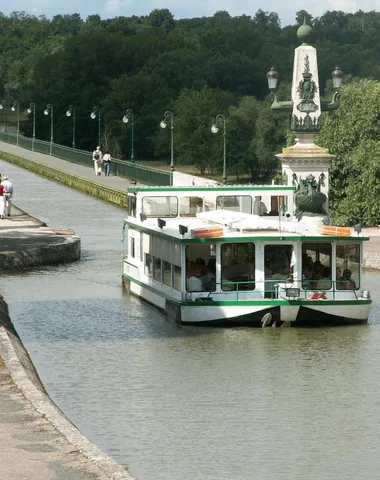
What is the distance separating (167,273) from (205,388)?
6766mm

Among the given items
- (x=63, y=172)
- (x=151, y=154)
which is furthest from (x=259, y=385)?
(x=151, y=154)

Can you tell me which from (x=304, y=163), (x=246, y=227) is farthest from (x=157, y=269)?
(x=304, y=163)

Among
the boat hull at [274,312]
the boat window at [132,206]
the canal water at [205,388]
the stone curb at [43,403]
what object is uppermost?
the boat window at [132,206]

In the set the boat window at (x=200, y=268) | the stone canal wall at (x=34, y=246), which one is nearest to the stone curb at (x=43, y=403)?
the boat window at (x=200, y=268)

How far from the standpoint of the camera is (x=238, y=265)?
27.8 meters

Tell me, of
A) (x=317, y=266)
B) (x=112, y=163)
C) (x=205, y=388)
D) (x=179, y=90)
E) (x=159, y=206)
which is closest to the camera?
(x=205, y=388)

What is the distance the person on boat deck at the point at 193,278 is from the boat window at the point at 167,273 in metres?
1.21

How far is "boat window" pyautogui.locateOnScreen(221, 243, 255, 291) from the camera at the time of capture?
2767cm

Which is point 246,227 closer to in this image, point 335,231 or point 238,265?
point 238,265

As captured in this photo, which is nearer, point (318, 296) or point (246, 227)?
point (318, 296)

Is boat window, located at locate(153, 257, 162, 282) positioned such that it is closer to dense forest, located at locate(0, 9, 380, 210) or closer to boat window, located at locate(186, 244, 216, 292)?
boat window, located at locate(186, 244, 216, 292)

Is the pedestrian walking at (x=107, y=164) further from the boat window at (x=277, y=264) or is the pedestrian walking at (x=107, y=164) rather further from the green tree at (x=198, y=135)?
the boat window at (x=277, y=264)

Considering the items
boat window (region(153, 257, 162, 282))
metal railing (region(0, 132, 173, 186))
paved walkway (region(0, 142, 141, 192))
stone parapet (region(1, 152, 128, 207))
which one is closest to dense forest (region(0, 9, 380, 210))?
metal railing (region(0, 132, 173, 186))

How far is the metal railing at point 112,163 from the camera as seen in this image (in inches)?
2739
